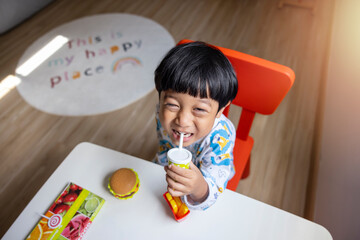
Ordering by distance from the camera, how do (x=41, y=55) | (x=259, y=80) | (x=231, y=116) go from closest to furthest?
(x=259, y=80) < (x=231, y=116) < (x=41, y=55)

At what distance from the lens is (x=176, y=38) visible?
2.26 meters

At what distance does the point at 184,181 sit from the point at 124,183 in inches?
7.4

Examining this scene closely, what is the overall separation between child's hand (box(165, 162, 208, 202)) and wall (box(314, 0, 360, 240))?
2.19 feet

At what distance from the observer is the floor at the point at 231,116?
145 cm

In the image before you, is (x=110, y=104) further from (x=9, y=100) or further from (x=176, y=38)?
(x=176, y=38)

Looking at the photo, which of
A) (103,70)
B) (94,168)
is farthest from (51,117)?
(94,168)

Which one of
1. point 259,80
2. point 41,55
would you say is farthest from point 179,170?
point 41,55

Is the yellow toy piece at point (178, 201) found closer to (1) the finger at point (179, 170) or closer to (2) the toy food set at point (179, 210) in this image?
(2) the toy food set at point (179, 210)

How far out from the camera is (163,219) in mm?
623

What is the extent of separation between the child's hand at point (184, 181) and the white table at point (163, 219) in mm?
96

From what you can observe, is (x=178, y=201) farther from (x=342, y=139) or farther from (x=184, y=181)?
(x=342, y=139)

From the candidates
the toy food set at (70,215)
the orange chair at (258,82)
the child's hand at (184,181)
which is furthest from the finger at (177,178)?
the orange chair at (258,82)

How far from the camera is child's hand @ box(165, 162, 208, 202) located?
1.74ft

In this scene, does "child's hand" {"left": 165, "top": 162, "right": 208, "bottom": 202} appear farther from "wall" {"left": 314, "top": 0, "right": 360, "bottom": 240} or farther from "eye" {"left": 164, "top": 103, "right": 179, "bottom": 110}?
"wall" {"left": 314, "top": 0, "right": 360, "bottom": 240}
